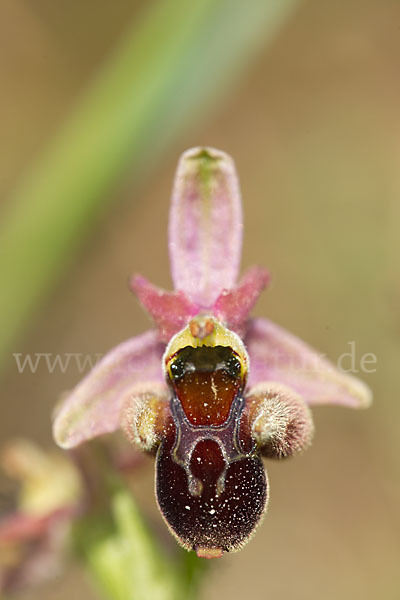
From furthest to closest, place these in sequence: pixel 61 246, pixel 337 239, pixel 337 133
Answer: pixel 337 133 → pixel 337 239 → pixel 61 246

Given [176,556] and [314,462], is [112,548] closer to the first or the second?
[176,556]

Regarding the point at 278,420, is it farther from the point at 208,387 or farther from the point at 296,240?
the point at 296,240

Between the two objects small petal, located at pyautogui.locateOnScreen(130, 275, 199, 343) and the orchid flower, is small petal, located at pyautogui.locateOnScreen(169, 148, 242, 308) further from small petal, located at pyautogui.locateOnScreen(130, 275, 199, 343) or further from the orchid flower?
small petal, located at pyautogui.locateOnScreen(130, 275, 199, 343)

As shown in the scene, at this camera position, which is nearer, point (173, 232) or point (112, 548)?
point (173, 232)

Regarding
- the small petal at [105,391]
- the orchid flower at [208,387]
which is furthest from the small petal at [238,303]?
the small petal at [105,391]

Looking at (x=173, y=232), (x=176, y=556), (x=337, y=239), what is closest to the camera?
(x=173, y=232)

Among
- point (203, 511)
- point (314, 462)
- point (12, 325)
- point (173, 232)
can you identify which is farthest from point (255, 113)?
point (203, 511)

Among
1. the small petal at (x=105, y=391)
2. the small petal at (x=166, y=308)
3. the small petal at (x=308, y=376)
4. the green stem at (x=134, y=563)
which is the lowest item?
the green stem at (x=134, y=563)

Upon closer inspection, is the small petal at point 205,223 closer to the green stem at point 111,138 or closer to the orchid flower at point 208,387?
the orchid flower at point 208,387
